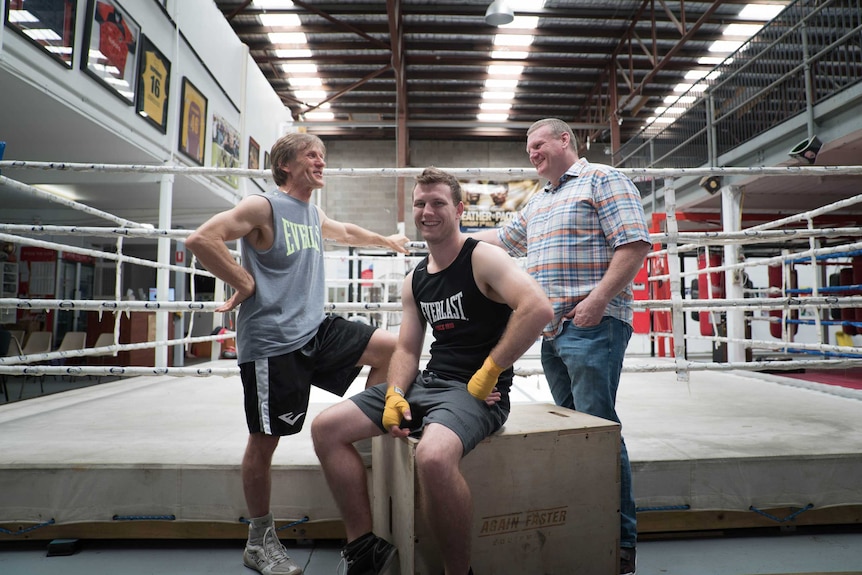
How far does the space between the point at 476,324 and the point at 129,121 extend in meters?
4.85

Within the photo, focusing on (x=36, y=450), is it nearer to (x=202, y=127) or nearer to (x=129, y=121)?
(x=129, y=121)

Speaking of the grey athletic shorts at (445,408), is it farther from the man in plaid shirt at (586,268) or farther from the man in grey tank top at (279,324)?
the man in plaid shirt at (586,268)

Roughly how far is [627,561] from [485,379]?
761 millimetres

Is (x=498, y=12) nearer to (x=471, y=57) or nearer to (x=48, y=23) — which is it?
(x=471, y=57)

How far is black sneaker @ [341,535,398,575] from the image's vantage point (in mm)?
1494

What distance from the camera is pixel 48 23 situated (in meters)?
3.75

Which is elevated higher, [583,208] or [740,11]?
[740,11]

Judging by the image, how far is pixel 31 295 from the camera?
791 centimetres

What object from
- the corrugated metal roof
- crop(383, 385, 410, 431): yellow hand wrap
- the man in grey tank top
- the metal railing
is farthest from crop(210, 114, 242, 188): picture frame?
the metal railing

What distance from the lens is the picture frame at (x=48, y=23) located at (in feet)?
11.3

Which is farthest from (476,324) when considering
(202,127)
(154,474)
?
(202,127)

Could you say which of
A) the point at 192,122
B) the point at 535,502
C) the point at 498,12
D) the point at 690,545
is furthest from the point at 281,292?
the point at 498,12

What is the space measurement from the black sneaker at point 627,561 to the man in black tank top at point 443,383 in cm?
57

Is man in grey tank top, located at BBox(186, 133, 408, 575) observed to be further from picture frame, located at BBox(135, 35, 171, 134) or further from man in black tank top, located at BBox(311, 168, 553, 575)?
picture frame, located at BBox(135, 35, 171, 134)
